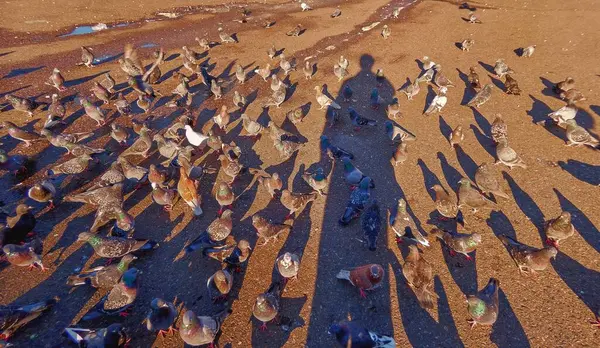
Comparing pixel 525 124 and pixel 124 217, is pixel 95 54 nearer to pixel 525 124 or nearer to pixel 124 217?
pixel 124 217

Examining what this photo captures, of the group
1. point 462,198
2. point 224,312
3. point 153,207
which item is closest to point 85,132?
point 153,207

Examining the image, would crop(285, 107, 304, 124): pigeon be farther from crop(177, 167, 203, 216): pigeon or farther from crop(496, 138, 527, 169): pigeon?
crop(496, 138, 527, 169): pigeon

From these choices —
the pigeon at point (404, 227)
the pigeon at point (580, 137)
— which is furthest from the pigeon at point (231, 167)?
the pigeon at point (580, 137)

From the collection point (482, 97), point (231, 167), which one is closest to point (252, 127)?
point (231, 167)

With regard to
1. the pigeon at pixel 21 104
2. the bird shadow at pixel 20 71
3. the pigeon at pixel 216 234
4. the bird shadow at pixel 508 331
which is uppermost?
the bird shadow at pixel 20 71

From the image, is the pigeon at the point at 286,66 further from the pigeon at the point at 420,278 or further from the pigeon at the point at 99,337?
the pigeon at the point at 99,337

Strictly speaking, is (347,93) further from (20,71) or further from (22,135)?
(20,71)
